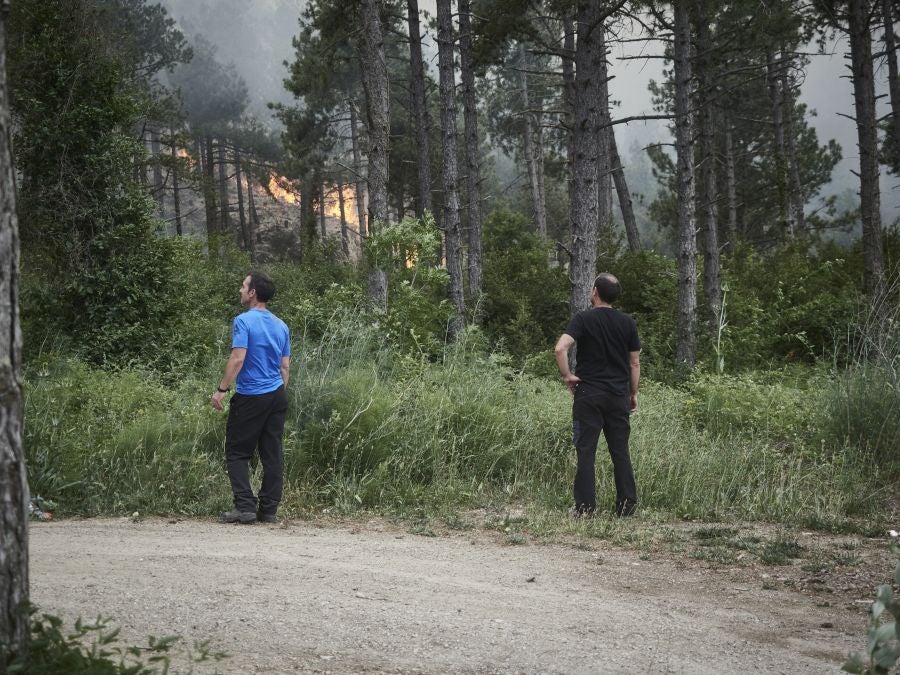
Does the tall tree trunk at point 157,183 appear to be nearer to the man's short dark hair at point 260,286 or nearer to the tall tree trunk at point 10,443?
the man's short dark hair at point 260,286

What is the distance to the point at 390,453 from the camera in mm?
8406

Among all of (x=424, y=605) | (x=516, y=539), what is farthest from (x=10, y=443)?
(x=516, y=539)

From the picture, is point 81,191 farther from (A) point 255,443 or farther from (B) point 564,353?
(B) point 564,353

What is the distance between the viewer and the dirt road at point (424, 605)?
13.2ft

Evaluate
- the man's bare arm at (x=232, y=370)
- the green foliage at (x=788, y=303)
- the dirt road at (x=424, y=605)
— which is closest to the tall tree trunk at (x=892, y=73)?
the green foliage at (x=788, y=303)

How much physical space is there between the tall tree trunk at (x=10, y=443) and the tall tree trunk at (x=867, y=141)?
17.5 m

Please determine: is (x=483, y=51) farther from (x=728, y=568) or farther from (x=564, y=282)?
(x=728, y=568)

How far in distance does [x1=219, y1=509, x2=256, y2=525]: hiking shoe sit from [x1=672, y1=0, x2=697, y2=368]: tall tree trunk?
1100 centimetres

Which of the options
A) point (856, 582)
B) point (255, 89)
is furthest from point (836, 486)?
point (255, 89)

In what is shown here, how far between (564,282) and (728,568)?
15.0 m

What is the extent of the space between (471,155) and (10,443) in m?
21.6

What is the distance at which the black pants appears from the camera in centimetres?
738

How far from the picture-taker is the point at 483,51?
17.7 metres

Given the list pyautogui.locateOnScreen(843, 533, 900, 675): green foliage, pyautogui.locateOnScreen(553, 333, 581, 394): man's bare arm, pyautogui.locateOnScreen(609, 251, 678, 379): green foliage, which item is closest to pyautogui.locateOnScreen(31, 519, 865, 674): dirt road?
pyautogui.locateOnScreen(553, 333, 581, 394): man's bare arm
